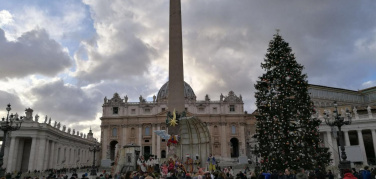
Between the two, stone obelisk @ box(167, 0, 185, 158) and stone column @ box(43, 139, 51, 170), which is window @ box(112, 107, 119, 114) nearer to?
stone column @ box(43, 139, 51, 170)

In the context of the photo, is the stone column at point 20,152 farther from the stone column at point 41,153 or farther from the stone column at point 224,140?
the stone column at point 224,140

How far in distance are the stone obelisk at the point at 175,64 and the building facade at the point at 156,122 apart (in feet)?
149

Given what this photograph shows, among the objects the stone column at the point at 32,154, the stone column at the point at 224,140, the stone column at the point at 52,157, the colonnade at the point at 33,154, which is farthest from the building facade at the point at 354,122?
the stone column at the point at 52,157

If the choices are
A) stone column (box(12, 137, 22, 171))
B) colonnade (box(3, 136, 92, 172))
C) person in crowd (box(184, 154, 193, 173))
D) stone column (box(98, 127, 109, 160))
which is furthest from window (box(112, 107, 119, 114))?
person in crowd (box(184, 154, 193, 173))

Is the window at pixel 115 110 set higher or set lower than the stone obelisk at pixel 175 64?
higher

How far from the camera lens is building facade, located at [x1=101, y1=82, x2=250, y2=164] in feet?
230

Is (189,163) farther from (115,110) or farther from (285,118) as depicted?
(115,110)

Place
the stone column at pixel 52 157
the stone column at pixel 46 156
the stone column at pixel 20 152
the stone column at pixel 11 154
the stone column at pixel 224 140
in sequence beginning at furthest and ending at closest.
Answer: the stone column at pixel 224 140 → the stone column at pixel 52 157 → the stone column at pixel 46 156 → the stone column at pixel 20 152 → the stone column at pixel 11 154

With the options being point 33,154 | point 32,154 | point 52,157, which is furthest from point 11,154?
point 52,157

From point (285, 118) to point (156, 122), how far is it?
5512cm

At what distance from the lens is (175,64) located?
937 inches

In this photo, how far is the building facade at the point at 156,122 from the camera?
70000mm

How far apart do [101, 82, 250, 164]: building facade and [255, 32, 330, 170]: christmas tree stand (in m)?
50.1

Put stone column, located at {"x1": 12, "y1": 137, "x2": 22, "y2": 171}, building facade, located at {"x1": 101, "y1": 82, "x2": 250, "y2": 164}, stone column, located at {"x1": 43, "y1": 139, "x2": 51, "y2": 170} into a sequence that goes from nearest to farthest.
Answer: stone column, located at {"x1": 12, "y1": 137, "x2": 22, "y2": 171} → stone column, located at {"x1": 43, "y1": 139, "x2": 51, "y2": 170} → building facade, located at {"x1": 101, "y1": 82, "x2": 250, "y2": 164}
